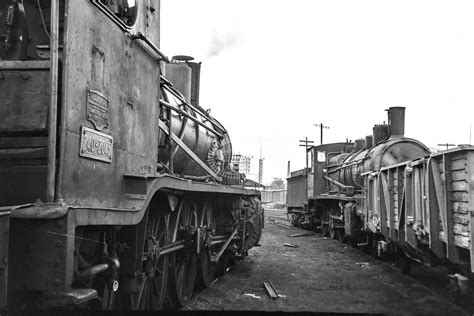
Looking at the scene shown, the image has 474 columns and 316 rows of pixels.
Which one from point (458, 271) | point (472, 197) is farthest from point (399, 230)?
A: point (472, 197)

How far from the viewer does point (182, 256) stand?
617cm

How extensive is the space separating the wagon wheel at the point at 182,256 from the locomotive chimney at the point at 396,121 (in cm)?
945

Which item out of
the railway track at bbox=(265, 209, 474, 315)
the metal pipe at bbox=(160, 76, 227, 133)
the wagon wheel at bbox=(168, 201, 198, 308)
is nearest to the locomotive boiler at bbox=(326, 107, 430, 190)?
the railway track at bbox=(265, 209, 474, 315)

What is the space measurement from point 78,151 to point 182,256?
143 inches

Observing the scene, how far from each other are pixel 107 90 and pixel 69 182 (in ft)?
2.70

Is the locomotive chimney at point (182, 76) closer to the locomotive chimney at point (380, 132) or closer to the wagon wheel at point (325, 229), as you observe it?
the locomotive chimney at point (380, 132)

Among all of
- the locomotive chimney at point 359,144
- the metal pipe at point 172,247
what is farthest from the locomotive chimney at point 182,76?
the locomotive chimney at point 359,144

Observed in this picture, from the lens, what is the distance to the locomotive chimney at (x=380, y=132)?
14620mm

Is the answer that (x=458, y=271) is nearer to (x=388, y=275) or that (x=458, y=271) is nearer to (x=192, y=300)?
(x=388, y=275)

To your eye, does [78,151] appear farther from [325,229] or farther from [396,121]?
[325,229]

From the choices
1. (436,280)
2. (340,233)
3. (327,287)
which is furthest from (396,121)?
(327,287)

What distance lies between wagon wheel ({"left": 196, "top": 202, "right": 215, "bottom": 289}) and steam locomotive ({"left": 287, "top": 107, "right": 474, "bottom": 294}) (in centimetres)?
314

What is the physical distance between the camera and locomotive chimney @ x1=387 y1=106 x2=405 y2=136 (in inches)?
550

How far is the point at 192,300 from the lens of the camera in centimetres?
649
